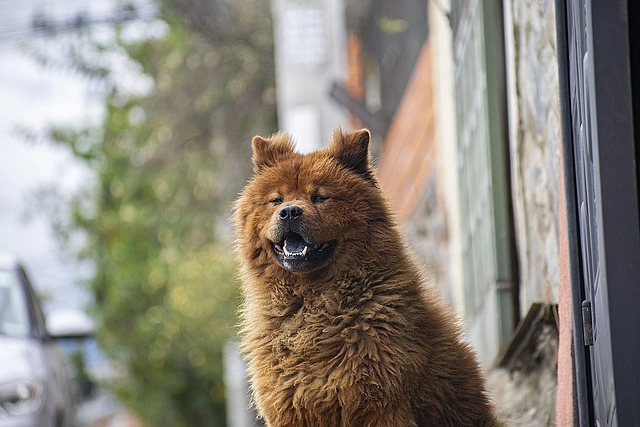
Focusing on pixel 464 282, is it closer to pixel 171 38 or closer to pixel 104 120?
pixel 171 38

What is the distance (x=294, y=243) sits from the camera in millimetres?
4117

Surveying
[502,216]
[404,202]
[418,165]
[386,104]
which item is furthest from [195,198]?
[502,216]

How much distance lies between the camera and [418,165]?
464 inches

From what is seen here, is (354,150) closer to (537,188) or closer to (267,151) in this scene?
(267,151)

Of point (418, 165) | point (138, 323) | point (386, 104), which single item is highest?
point (386, 104)

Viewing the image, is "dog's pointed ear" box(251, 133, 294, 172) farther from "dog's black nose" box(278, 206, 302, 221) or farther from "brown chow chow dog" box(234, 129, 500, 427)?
"dog's black nose" box(278, 206, 302, 221)

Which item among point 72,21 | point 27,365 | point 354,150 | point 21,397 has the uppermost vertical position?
point 72,21

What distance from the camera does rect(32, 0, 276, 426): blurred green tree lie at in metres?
17.0

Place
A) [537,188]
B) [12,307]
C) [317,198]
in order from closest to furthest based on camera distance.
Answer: [317,198], [537,188], [12,307]

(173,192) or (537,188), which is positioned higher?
(173,192)

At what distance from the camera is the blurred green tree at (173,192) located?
1703 centimetres

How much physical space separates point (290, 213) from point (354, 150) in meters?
0.47

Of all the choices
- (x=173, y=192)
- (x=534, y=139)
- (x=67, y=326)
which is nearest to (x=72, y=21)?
(x=173, y=192)

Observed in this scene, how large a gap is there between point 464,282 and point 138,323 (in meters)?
14.3
